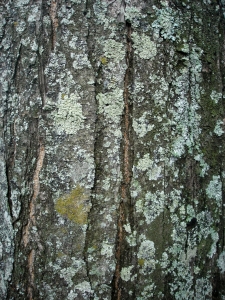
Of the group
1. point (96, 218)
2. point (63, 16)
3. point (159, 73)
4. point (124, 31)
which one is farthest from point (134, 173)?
point (63, 16)

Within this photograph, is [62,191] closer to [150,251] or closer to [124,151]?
[124,151]

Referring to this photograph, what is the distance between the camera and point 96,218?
3.06ft

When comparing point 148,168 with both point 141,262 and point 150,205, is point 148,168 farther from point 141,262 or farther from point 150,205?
point 141,262

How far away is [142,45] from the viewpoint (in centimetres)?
95

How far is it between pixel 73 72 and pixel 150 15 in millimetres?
337

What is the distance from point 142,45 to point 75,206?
60cm

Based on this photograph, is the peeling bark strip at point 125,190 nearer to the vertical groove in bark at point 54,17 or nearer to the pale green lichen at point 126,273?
the pale green lichen at point 126,273

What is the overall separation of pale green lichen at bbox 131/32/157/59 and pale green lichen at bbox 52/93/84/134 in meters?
0.28

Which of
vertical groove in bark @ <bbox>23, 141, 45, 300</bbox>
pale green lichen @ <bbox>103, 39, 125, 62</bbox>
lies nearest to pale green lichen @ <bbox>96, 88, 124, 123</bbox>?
pale green lichen @ <bbox>103, 39, 125, 62</bbox>

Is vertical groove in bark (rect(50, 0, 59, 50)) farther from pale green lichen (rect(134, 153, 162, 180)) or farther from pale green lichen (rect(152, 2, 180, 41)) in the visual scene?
pale green lichen (rect(134, 153, 162, 180))

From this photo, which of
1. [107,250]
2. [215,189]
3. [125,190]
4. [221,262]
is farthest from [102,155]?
[221,262]

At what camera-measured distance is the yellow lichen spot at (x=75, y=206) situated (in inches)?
36.5

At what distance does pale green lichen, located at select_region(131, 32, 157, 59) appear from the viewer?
0.95m

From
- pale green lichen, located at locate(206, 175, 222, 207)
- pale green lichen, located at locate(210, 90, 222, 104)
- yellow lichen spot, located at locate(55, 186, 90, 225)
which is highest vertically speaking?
pale green lichen, located at locate(210, 90, 222, 104)
